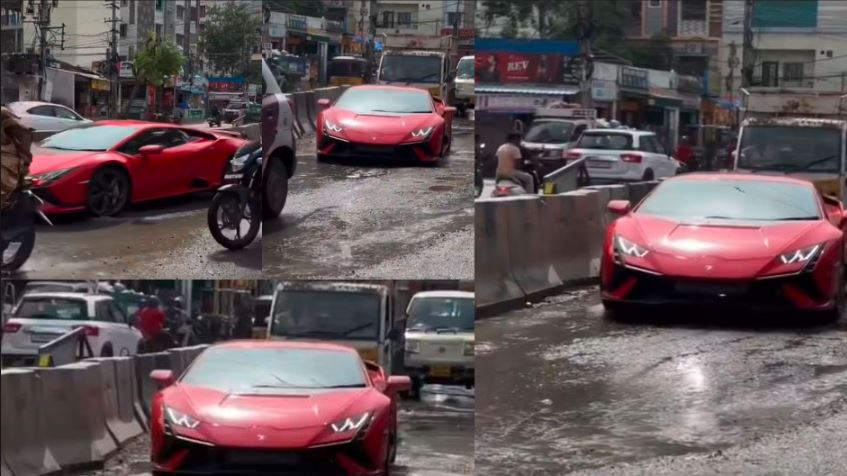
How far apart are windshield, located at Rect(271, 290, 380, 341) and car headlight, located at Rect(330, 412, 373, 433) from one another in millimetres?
260

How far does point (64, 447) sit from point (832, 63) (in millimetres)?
3490

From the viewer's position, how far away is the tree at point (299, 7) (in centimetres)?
418

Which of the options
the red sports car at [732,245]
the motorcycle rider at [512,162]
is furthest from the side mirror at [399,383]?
the red sports car at [732,245]

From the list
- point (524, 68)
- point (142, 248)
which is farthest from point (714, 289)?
point (142, 248)

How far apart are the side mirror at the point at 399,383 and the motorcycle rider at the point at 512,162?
5.09 feet

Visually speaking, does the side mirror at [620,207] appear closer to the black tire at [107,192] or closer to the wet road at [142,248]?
the wet road at [142,248]

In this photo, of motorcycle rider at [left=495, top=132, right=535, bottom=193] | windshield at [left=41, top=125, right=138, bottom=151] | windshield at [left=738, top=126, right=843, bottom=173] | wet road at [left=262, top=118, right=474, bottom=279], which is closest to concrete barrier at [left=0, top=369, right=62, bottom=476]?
windshield at [left=41, top=125, right=138, bottom=151]

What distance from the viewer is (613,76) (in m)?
5.92

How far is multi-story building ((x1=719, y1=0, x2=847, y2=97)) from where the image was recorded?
18.6 ft

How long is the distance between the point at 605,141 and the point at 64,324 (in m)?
2.58

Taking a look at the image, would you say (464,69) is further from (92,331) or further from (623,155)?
(623,155)

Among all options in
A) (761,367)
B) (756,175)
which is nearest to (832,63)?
(756,175)

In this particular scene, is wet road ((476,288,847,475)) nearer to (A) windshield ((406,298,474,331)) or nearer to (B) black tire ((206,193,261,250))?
(A) windshield ((406,298,474,331))

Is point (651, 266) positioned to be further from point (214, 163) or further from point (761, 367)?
point (214, 163)
